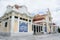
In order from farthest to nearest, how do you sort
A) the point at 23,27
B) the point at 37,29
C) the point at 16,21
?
the point at 37,29 < the point at 23,27 < the point at 16,21

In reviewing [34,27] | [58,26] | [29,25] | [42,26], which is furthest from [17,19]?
[58,26]

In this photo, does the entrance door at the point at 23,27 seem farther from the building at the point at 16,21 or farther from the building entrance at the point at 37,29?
the building entrance at the point at 37,29

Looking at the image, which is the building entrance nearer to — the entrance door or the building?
the building

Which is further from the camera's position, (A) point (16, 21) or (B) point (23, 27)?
(B) point (23, 27)

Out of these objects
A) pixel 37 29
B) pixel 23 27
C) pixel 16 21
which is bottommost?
pixel 37 29

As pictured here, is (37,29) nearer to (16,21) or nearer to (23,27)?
(23,27)

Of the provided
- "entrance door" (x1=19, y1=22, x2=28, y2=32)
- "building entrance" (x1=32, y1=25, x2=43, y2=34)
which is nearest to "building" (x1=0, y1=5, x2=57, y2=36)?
"entrance door" (x1=19, y1=22, x2=28, y2=32)

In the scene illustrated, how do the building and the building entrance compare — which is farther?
the building entrance

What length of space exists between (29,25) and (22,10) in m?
3.41

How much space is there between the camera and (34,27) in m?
24.2

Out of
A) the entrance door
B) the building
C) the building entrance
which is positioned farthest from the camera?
the building entrance

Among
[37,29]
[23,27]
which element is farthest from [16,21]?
[37,29]

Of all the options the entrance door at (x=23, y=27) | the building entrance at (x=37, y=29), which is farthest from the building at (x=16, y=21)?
the building entrance at (x=37, y=29)

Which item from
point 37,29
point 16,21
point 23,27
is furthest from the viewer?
point 37,29
